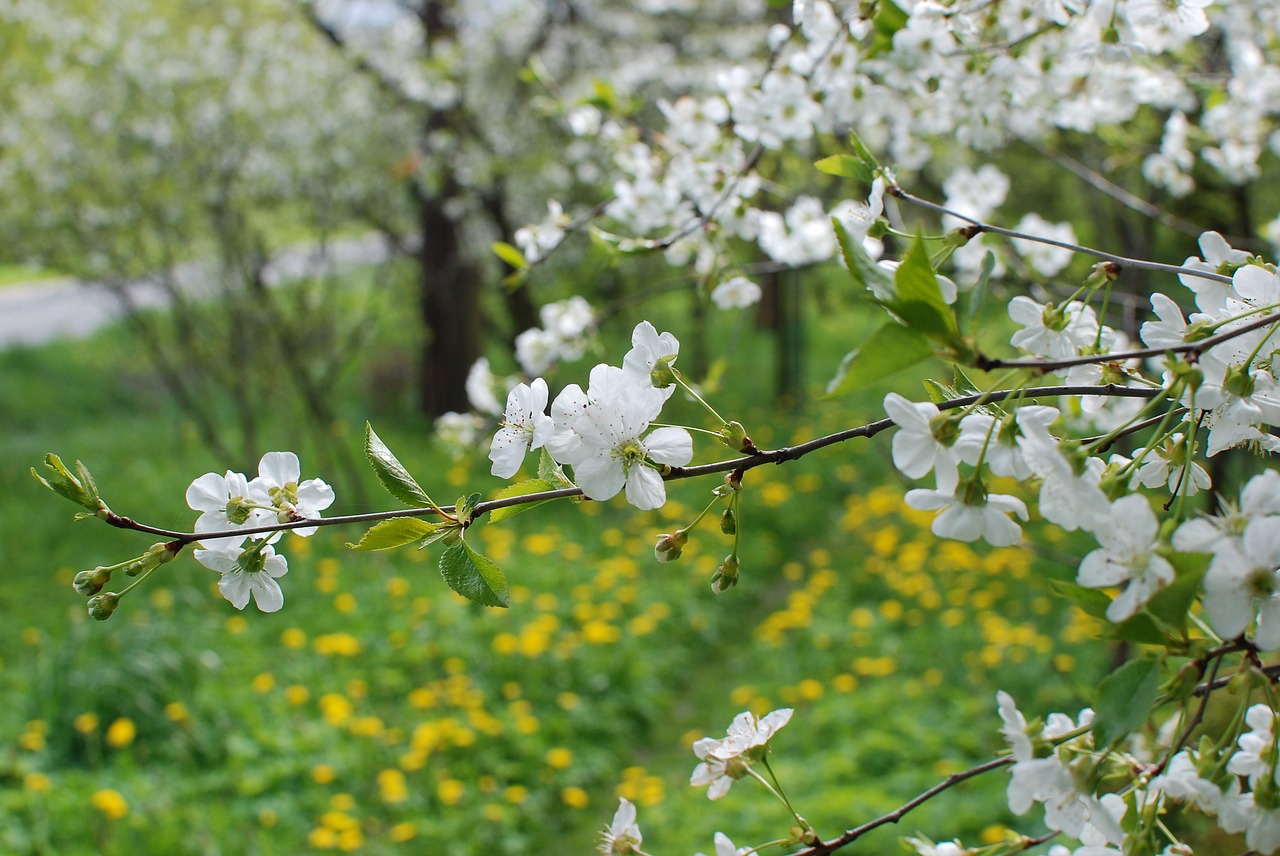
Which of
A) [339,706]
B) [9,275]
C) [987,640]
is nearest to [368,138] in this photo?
[339,706]

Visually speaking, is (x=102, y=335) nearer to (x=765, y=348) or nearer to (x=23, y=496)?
(x=23, y=496)

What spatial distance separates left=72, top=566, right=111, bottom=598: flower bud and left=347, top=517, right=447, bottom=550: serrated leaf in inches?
8.9

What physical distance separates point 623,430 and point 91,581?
1.56ft

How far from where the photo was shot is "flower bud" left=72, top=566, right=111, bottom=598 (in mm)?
848

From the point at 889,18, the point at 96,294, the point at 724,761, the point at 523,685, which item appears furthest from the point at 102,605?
the point at 96,294

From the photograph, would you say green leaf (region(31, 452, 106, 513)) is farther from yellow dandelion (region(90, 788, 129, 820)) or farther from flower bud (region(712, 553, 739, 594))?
yellow dandelion (region(90, 788, 129, 820))

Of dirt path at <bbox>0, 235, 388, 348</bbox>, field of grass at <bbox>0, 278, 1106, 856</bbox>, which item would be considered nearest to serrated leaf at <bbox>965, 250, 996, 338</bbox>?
field of grass at <bbox>0, 278, 1106, 856</bbox>

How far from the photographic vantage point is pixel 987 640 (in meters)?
3.96

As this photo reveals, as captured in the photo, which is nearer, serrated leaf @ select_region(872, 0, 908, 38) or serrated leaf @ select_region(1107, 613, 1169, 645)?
serrated leaf @ select_region(1107, 613, 1169, 645)

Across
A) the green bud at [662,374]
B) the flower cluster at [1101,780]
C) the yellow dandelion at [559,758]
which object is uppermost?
the green bud at [662,374]

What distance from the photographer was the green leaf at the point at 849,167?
0.92 m

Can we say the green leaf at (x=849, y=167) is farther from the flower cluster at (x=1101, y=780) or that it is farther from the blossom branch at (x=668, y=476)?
the flower cluster at (x=1101, y=780)

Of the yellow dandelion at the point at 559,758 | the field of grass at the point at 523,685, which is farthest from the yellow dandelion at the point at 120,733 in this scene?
the yellow dandelion at the point at 559,758

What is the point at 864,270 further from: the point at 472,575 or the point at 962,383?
the point at 472,575
